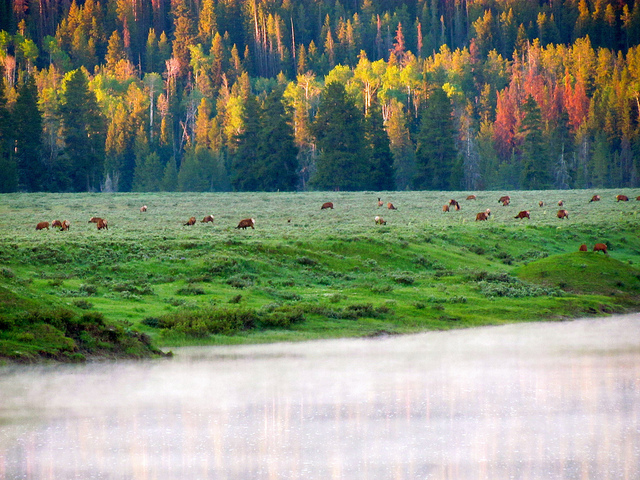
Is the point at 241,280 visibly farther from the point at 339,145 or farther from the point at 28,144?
the point at 28,144

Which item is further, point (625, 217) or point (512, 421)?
point (625, 217)

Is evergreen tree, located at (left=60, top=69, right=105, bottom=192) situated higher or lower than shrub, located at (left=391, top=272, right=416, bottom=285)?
higher

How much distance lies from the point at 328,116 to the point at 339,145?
4779 millimetres

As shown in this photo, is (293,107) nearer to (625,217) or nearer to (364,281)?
(625,217)

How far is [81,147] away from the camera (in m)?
113

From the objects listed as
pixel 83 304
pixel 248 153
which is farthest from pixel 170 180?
pixel 83 304

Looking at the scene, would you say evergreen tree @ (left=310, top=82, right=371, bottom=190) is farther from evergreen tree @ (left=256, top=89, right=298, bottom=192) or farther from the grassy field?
the grassy field

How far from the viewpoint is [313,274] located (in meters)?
36.9

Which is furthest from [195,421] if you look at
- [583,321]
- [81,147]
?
[81,147]

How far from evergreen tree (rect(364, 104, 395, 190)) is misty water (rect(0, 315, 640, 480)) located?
8521 cm

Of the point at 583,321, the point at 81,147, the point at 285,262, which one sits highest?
the point at 81,147

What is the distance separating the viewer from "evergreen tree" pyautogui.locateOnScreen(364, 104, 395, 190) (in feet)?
362

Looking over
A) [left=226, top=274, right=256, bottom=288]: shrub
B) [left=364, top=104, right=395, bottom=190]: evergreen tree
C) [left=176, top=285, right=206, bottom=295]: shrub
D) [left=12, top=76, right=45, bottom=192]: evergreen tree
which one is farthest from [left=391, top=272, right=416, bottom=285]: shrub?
[left=12, top=76, right=45, bottom=192]: evergreen tree

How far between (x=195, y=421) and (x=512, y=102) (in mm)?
140330
